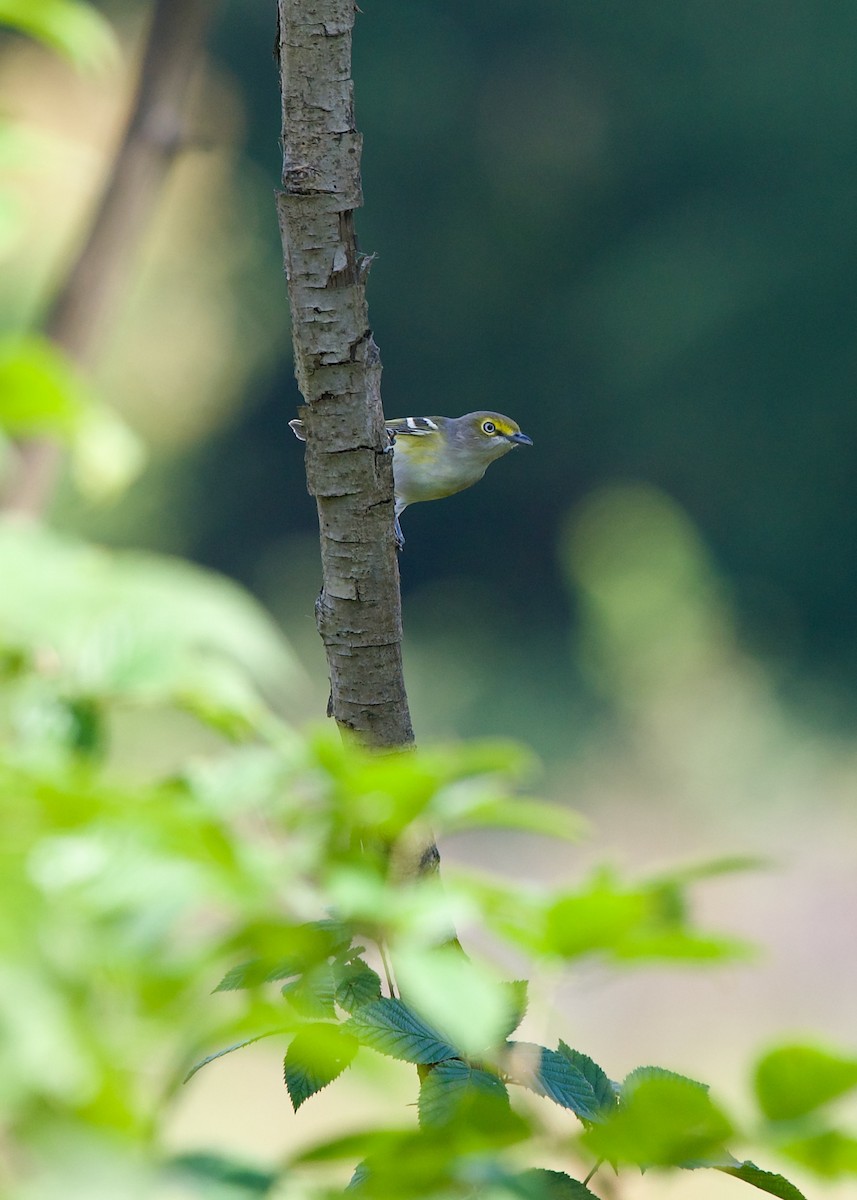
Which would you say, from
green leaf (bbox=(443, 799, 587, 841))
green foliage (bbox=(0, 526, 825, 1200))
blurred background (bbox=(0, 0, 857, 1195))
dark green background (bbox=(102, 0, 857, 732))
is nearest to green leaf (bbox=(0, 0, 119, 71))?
green foliage (bbox=(0, 526, 825, 1200))

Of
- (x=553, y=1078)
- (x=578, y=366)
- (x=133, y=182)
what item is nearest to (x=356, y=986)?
(x=553, y=1078)

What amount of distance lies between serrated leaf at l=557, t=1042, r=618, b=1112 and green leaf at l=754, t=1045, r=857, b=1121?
0.40 metres

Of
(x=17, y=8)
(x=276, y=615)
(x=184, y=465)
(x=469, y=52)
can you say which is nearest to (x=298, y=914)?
(x=17, y=8)

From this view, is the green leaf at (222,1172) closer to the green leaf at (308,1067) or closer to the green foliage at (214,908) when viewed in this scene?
the green foliage at (214,908)

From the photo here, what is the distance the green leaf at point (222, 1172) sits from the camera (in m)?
0.53

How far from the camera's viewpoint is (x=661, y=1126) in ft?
1.95

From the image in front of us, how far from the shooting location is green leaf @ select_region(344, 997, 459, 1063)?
90 centimetres

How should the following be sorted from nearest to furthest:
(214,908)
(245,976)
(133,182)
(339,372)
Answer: (214,908) → (245,976) → (339,372) → (133,182)

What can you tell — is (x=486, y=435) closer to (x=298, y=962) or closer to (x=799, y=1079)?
(x=298, y=962)

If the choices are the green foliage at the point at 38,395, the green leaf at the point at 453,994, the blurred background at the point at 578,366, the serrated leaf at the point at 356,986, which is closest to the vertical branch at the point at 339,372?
the serrated leaf at the point at 356,986

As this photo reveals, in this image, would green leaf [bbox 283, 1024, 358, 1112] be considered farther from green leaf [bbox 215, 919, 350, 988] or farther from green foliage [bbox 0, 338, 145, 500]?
green foliage [bbox 0, 338, 145, 500]

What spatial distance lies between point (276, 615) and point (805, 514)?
5.03 m

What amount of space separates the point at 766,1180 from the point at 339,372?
2.73 feet

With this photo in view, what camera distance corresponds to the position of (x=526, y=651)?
11906mm
